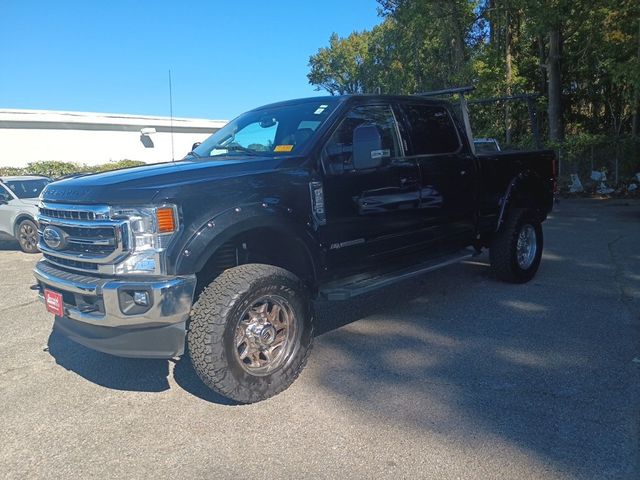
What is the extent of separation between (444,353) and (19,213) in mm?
9275

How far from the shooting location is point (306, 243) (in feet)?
12.7

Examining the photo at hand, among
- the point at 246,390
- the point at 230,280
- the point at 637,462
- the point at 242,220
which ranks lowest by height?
the point at 637,462

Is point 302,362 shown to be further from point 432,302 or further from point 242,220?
point 432,302

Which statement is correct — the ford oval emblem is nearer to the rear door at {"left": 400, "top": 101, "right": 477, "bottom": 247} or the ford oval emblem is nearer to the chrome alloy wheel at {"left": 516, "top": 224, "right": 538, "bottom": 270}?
the rear door at {"left": 400, "top": 101, "right": 477, "bottom": 247}

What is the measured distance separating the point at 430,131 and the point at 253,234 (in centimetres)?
243

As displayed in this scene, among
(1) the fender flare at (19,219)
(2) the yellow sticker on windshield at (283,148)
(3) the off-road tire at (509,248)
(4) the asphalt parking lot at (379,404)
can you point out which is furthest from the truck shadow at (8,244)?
(3) the off-road tire at (509,248)

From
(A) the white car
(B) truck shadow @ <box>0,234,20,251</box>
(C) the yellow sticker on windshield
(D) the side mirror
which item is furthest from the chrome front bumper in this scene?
(B) truck shadow @ <box>0,234,20,251</box>

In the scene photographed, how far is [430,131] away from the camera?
17.1 feet

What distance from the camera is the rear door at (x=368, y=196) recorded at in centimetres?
411

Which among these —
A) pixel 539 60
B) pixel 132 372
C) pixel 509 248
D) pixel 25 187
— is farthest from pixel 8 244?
pixel 539 60

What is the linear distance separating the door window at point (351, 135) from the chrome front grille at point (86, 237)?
1638 millimetres

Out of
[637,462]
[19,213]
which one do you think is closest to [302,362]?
[637,462]

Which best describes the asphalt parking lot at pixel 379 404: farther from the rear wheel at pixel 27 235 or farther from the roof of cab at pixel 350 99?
the rear wheel at pixel 27 235

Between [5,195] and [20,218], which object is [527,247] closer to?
[20,218]
